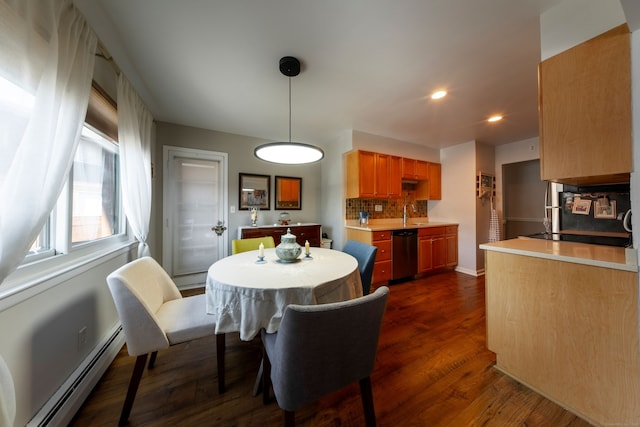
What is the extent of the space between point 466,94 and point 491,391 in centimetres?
271

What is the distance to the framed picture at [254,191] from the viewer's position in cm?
361

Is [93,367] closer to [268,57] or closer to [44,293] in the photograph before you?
[44,293]

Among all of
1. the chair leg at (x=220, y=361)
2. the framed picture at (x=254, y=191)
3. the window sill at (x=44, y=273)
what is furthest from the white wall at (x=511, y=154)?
the window sill at (x=44, y=273)

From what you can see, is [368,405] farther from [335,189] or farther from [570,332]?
[335,189]

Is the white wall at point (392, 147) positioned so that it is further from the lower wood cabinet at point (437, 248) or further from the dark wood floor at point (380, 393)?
the dark wood floor at point (380, 393)

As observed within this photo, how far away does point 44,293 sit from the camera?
1094 millimetres

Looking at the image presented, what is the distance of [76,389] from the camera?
1248 millimetres

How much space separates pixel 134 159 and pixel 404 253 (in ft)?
11.9

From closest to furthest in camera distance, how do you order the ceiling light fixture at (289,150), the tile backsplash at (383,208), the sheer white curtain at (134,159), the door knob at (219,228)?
1. the ceiling light fixture at (289,150)
2. the sheer white curtain at (134,159)
3. the door knob at (219,228)
4. the tile backsplash at (383,208)

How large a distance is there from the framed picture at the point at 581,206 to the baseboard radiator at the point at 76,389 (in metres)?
4.13

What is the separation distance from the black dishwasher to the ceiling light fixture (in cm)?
209

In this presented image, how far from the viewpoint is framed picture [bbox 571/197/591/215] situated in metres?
2.08

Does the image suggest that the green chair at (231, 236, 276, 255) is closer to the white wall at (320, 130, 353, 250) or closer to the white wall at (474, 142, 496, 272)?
the white wall at (320, 130, 353, 250)

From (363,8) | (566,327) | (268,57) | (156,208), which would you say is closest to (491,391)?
(566,327)
